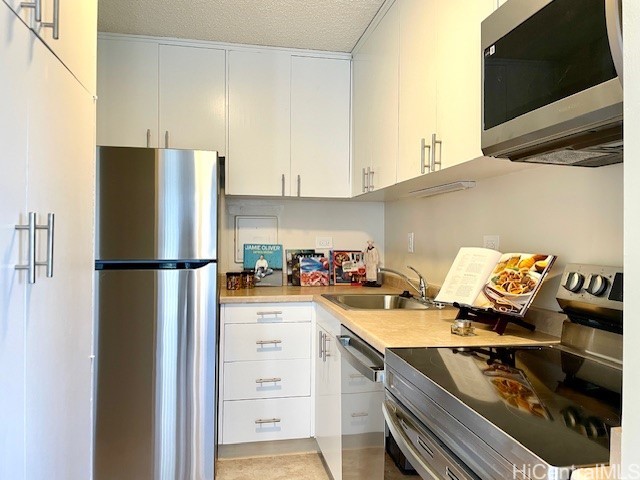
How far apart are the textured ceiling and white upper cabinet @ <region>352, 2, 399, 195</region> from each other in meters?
0.15

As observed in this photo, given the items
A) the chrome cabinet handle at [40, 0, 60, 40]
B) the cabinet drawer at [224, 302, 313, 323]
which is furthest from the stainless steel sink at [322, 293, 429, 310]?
the chrome cabinet handle at [40, 0, 60, 40]

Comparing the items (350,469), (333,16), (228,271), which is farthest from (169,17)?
(350,469)

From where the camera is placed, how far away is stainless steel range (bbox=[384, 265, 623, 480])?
65 centimetres

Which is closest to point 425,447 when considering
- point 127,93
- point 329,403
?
point 329,403

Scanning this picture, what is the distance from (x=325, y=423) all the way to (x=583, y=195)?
4.86ft

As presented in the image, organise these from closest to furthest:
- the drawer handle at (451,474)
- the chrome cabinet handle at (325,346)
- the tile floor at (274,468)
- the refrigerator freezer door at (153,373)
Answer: the drawer handle at (451,474)
the refrigerator freezer door at (153,373)
the chrome cabinet handle at (325,346)
the tile floor at (274,468)

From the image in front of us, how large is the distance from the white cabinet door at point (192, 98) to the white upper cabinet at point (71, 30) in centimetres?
103

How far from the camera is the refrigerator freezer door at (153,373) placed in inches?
76.9

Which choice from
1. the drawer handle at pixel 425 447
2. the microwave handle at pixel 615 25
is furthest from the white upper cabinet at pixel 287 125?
the microwave handle at pixel 615 25

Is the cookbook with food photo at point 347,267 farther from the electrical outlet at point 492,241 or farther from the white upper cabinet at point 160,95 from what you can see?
the electrical outlet at point 492,241

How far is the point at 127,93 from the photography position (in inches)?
96.7

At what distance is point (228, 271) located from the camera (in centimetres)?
285

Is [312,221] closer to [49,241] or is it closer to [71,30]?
[71,30]

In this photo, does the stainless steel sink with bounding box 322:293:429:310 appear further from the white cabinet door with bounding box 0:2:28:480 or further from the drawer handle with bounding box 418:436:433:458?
the white cabinet door with bounding box 0:2:28:480
